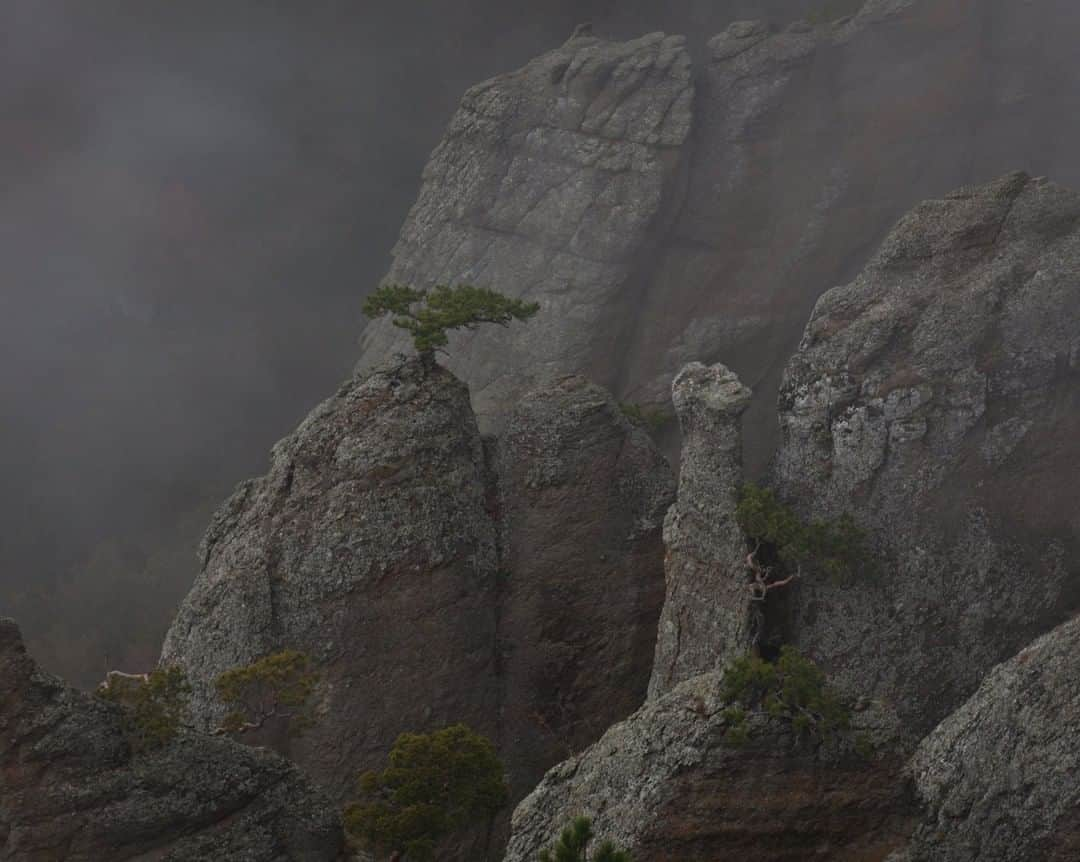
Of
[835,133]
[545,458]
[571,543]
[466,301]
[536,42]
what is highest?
[536,42]

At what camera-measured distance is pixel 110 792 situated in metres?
25.1

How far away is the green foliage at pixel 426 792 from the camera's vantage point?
89.7 feet

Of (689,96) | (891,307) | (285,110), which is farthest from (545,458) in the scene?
(285,110)

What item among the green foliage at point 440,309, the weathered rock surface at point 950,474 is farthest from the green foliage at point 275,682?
the weathered rock surface at point 950,474

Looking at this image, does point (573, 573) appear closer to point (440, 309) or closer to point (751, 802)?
point (440, 309)

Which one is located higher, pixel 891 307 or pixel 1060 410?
pixel 891 307

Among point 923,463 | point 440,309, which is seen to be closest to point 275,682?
point 440,309

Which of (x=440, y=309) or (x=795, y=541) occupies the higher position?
(x=440, y=309)

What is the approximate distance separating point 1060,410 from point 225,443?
75.6m

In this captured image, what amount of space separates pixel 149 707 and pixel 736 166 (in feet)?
181

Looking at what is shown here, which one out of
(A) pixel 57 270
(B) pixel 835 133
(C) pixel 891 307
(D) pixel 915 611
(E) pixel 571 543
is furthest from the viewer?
(A) pixel 57 270

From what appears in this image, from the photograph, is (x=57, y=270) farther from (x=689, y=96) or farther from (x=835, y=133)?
(x=835, y=133)

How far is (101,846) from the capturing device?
24719 mm

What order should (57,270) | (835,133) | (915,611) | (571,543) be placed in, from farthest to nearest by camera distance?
(57,270) → (835,133) → (571,543) → (915,611)
